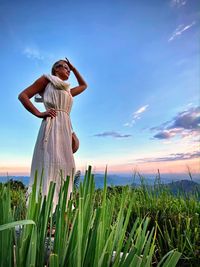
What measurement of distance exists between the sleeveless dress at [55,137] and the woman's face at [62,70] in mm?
176

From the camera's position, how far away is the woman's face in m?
3.78

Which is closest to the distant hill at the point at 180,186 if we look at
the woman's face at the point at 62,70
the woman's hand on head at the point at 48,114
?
the woman's hand on head at the point at 48,114

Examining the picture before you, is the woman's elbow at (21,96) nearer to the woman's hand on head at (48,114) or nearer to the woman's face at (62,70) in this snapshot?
the woman's hand on head at (48,114)

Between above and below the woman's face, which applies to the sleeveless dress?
below

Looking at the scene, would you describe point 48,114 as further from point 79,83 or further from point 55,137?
point 79,83

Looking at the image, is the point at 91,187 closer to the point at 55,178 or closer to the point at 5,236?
the point at 5,236

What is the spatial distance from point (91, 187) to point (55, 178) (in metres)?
2.63

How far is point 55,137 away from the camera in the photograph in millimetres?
3480

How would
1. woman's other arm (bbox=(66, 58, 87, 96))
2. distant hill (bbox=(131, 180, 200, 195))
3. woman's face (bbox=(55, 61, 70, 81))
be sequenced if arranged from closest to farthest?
distant hill (bbox=(131, 180, 200, 195)) → woman's face (bbox=(55, 61, 70, 81)) → woman's other arm (bbox=(66, 58, 87, 96))

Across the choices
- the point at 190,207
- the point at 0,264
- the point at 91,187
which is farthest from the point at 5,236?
the point at 190,207

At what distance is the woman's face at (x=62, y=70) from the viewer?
3783 mm

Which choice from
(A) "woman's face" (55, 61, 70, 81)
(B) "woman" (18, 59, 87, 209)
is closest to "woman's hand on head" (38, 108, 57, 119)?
(B) "woman" (18, 59, 87, 209)

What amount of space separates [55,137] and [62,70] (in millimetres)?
836

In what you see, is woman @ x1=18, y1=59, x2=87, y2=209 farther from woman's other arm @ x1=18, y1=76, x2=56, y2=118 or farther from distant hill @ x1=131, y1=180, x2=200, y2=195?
distant hill @ x1=131, y1=180, x2=200, y2=195
